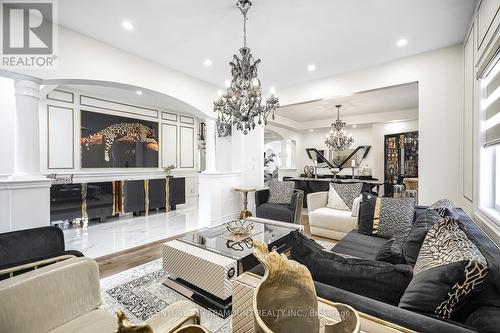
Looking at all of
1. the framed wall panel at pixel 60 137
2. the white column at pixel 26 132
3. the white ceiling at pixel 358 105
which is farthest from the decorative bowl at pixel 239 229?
the framed wall panel at pixel 60 137

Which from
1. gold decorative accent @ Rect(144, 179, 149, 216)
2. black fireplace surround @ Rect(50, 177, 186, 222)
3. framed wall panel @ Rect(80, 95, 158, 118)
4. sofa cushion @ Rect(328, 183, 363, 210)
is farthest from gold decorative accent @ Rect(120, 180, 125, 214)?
sofa cushion @ Rect(328, 183, 363, 210)

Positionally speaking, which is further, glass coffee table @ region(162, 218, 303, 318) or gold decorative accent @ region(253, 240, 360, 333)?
glass coffee table @ region(162, 218, 303, 318)

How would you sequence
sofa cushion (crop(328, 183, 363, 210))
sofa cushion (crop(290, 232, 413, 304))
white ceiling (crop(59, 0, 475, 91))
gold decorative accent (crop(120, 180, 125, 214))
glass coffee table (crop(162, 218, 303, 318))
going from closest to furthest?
sofa cushion (crop(290, 232, 413, 304))
glass coffee table (crop(162, 218, 303, 318))
white ceiling (crop(59, 0, 475, 91))
sofa cushion (crop(328, 183, 363, 210))
gold decorative accent (crop(120, 180, 125, 214))

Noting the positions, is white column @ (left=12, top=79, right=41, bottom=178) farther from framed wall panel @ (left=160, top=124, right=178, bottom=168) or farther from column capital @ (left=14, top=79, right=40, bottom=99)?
framed wall panel @ (left=160, top=124, right=178, bottom=168)

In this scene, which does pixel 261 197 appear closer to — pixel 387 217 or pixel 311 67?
pixel 387 217

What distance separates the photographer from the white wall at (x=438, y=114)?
9.90 feet

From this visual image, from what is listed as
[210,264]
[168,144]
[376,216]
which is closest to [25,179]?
[210,264]

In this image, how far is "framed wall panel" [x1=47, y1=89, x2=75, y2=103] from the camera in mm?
4434

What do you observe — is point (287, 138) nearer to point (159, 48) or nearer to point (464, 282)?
point (159, 48)

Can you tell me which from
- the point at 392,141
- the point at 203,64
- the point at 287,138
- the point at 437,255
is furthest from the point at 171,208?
the point at 392,141

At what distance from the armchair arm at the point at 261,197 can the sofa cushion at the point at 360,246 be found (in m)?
2.01

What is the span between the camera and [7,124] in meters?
2.70

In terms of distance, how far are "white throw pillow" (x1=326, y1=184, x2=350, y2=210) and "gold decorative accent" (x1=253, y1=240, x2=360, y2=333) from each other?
131 inches

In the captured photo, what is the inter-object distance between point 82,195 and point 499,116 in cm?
590
